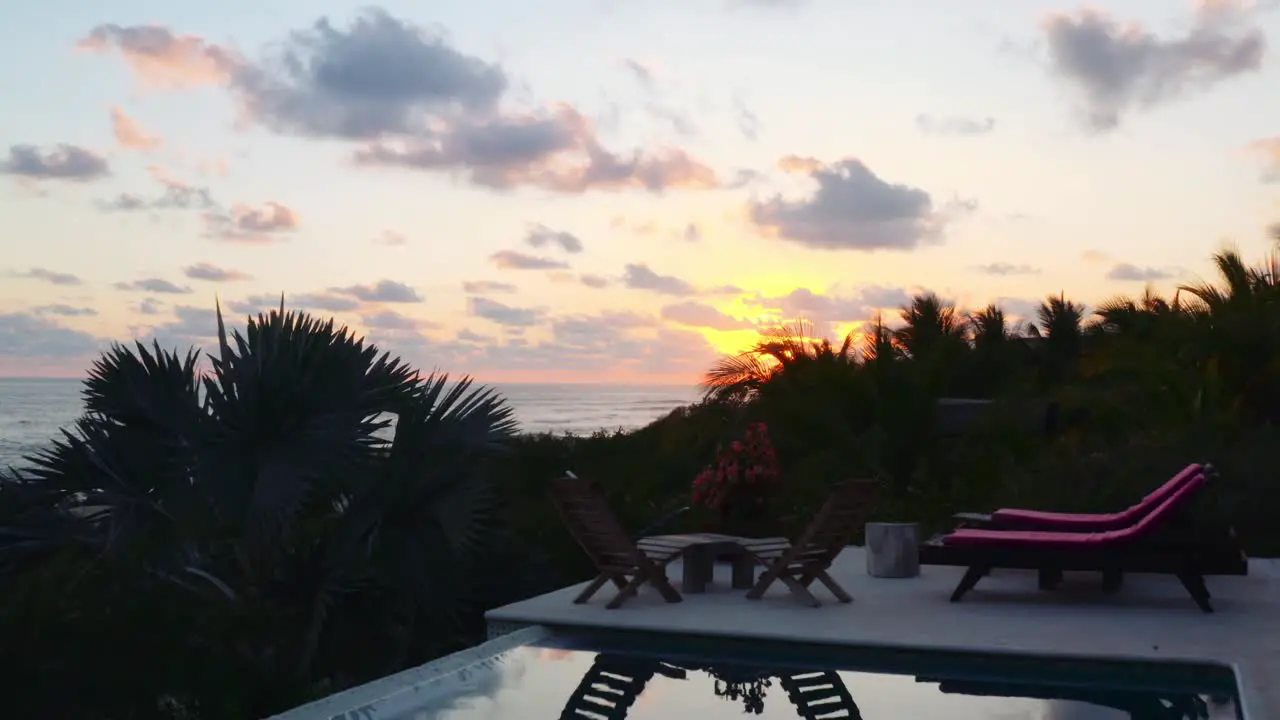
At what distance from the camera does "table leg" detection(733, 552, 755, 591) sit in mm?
8047

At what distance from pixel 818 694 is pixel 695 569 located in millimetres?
2327

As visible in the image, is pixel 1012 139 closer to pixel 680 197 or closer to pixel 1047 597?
pixel 680 197

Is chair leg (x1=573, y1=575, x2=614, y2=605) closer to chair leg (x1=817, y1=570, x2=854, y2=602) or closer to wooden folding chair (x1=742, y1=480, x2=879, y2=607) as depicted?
wooden folding chair (x1=742, y1=480, x2=879, y2=607)

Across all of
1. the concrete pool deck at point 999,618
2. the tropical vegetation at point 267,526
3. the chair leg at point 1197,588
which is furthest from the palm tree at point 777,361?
Answer: the chair leg at point 1197,588

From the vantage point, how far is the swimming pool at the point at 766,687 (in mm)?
5246

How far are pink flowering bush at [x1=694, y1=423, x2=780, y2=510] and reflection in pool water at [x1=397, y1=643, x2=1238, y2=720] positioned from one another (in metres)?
2.50

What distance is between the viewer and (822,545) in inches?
288

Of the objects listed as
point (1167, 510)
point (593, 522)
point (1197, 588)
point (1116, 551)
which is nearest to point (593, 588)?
point (593, 522)

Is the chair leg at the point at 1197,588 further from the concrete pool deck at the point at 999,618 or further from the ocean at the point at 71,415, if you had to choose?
the ocean at the point at 71,415

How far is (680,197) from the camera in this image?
1602 cm

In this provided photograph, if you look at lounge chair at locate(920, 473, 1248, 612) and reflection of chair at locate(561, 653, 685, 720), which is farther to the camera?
lounge chair at locate(920, 473, 1248, 612)

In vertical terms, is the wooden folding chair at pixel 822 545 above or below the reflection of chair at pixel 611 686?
above

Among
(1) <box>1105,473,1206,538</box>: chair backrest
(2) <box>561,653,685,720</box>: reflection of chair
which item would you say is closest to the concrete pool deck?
(2) <box>561,653,685,720</box>: reflection of chair

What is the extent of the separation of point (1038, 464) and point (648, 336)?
15.4m
